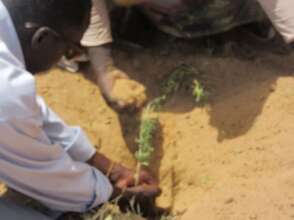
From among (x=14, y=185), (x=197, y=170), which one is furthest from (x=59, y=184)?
(x=197, y=170)

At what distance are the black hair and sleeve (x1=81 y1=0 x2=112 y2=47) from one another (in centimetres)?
65

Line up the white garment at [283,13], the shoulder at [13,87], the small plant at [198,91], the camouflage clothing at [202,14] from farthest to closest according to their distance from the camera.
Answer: the camouflage clothing at [202,14], the small plant at [198,91], the white garment at [283,13], the shoulder at [13,87]

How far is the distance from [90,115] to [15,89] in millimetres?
1066

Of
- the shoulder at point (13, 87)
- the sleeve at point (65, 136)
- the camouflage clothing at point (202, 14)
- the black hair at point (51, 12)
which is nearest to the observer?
the shoulder at point (13, 87)

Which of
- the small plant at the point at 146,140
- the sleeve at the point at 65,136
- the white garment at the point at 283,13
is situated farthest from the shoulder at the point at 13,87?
the white garment at the point at 283,13

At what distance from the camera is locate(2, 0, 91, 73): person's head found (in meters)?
1.95

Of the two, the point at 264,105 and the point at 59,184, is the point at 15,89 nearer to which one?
the point at 59,184

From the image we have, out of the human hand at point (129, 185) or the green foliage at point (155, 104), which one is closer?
the human hand at point (129, 185)

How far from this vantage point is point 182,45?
3012 mm

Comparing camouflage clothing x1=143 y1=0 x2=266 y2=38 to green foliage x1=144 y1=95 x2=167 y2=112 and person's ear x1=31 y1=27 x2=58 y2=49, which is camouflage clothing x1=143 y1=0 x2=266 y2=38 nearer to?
green foliage x1=144 y1=95 x2=167 y2=112

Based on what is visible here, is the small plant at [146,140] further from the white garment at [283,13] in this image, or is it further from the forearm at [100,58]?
the white garment at [283,13]

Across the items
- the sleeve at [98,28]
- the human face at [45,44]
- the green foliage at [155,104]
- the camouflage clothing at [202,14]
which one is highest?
the human face at [45,44]

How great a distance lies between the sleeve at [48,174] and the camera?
1971mm

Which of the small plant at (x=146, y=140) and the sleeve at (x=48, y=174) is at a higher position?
the sleeve at (x=48, y=174)
